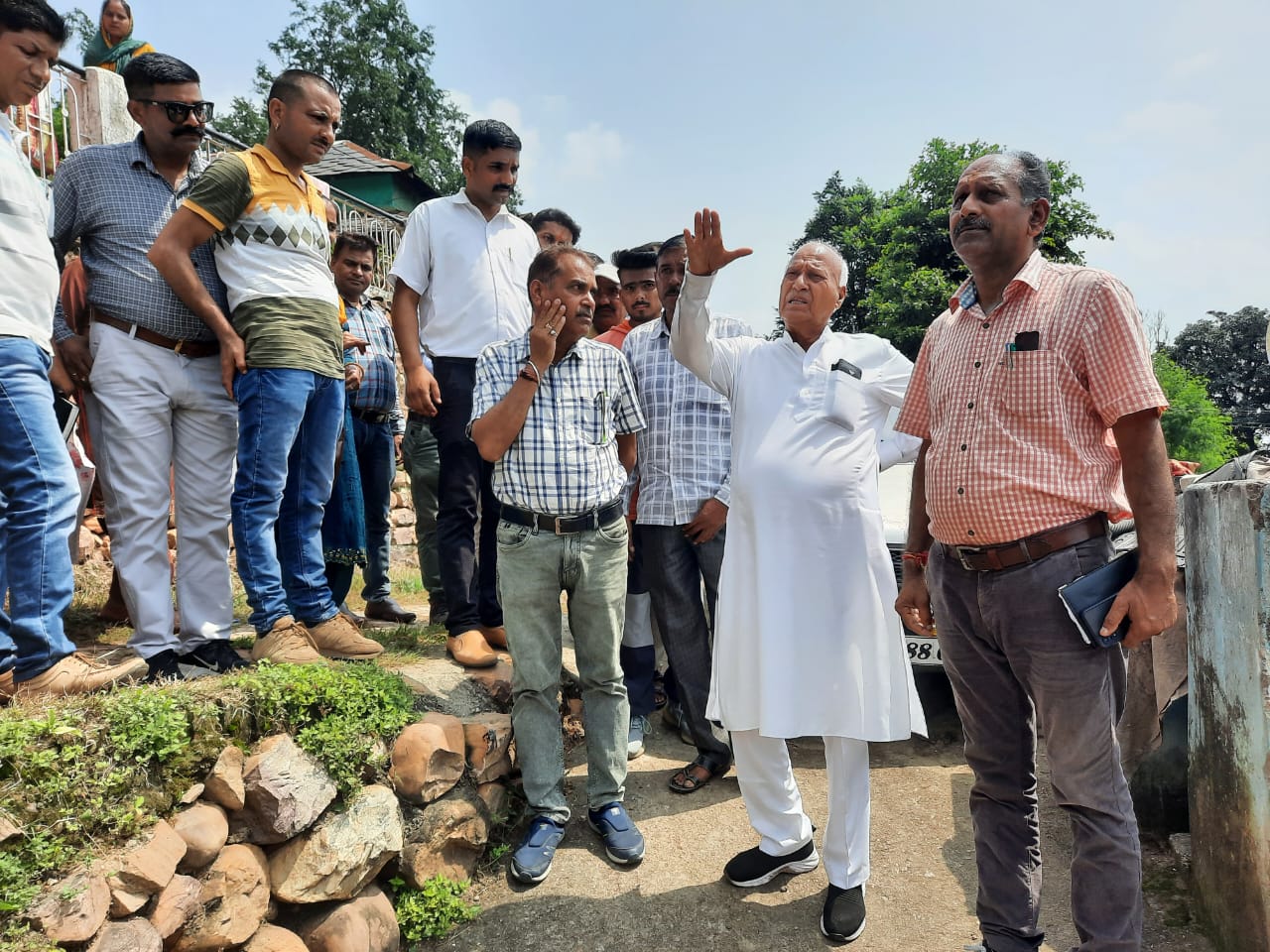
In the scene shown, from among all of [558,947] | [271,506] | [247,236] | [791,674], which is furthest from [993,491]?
[247,236]

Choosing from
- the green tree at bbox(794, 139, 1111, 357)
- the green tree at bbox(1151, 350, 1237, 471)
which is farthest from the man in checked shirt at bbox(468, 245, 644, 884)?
the green tree at bbox(1151, 350, 1237, 471)

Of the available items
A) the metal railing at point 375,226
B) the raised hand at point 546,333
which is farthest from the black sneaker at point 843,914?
the metal railing at point 375,226

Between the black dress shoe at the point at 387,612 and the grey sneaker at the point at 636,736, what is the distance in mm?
1482

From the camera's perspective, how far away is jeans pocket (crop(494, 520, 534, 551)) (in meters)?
3.27

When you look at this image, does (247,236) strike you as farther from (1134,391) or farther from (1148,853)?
(1148,853)

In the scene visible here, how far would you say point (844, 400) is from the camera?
10.3ft

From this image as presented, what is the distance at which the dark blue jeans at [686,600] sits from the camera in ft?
12.8

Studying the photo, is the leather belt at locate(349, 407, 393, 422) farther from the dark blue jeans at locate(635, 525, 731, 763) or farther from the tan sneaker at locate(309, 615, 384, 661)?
the dark blue jeans at locate(635, 525, 731, 763)

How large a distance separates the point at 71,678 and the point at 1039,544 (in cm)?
296

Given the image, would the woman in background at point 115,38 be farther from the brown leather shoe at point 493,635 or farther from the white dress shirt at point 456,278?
the brown leather shoe at point 493,635

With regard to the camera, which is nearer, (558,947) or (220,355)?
(558,947)

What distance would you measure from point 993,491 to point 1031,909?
124 centimetres

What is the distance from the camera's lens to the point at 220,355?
340 centimetres

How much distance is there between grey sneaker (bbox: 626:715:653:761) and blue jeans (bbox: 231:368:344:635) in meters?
1.57
